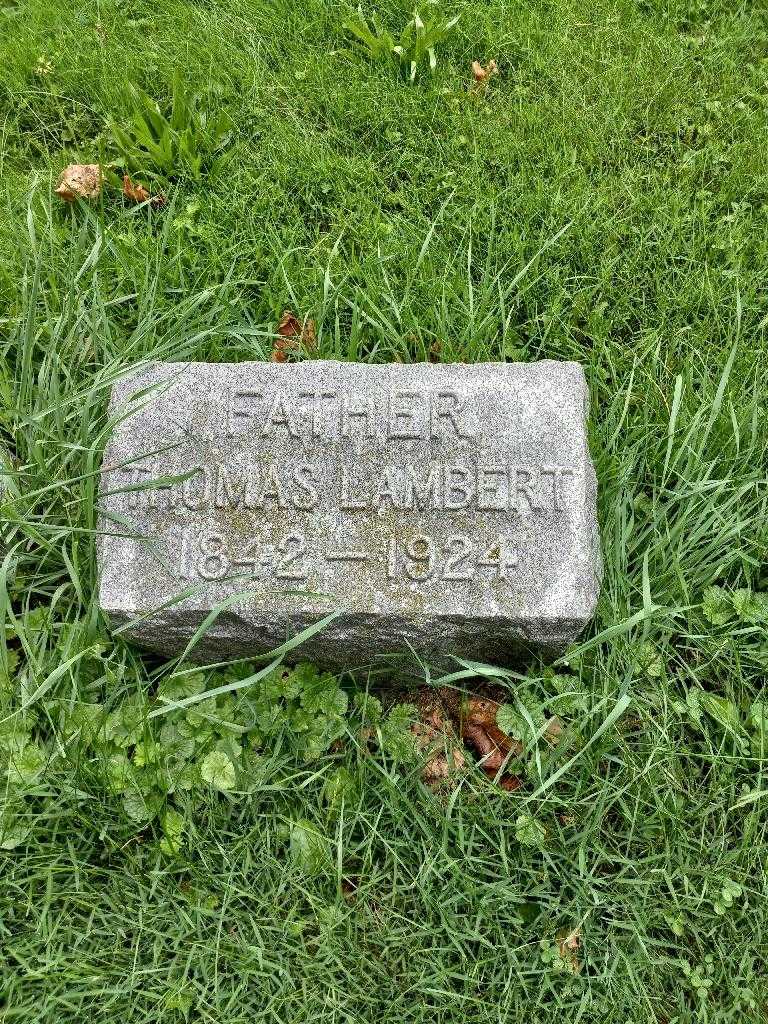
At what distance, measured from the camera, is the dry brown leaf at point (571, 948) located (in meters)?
1.87

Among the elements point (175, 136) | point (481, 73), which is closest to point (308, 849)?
point (175, 136)

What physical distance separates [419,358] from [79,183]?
1.31 m

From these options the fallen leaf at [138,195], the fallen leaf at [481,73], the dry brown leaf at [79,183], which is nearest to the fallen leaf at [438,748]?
the fallen leaf at [138,195]

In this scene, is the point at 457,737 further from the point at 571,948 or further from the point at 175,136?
the point at 175,136

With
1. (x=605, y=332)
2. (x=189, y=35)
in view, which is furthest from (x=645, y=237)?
(x=189, y=35)

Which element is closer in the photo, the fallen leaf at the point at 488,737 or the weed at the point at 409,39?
the fallen leaf at the point at 488,737

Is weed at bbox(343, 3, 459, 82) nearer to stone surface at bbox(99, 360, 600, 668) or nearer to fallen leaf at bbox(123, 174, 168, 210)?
fallen leaf at bbox(123, 174, 168, 210)

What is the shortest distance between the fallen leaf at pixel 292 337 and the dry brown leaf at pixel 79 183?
0.82 metres

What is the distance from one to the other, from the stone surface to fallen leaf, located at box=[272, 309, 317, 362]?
1.42 feet

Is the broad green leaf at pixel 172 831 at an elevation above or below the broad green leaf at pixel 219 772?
below

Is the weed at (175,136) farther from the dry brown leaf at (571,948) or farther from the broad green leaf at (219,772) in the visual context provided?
the dry brown leaf at (571,948)

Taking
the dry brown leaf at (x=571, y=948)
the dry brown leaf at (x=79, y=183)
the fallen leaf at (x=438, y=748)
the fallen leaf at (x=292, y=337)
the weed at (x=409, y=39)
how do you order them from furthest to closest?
the weed at (x=409, y=39) → the dry brown leaf at (x=79, y=183) → the fallen leaf at (x=292, y=337) → the fallen leaf at (x=438, y=748) → the dry brown leaf at (x=571, y=948)

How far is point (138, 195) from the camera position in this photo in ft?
9.19

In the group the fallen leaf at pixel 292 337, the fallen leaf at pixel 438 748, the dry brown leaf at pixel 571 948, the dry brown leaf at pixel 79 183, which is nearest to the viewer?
the dry brown leaf at pixel 571 948
